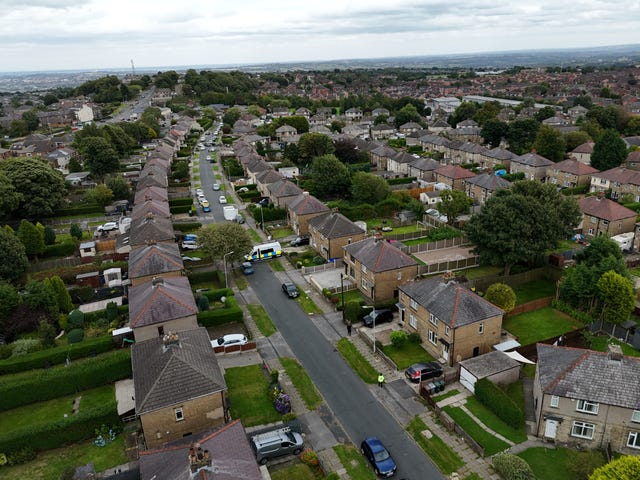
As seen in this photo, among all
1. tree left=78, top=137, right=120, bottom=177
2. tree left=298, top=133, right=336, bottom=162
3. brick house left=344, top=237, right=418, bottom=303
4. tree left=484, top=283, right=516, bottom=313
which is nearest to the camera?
tree left=484, top=283, right=516, bottom=313

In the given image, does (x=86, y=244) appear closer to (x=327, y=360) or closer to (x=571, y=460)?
(x=327, y=360)

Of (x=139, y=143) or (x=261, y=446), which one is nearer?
(x=261, y=446)

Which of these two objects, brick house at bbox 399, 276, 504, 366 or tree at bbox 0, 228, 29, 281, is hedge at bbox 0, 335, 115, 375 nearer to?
tree at bbox 0, 228, 29, 281

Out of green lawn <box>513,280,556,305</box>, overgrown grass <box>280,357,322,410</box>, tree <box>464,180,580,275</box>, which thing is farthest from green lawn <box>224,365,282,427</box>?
green lawn <box>513,280,556,305</box>

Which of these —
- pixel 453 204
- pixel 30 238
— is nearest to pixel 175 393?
pixel 30 238

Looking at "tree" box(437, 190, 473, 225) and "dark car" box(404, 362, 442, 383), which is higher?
"tree" box(437, 190, 473, 225)

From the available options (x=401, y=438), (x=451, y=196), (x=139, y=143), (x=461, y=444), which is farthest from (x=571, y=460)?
(x=139, y=143)

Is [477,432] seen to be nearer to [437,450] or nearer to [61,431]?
[437,450]
